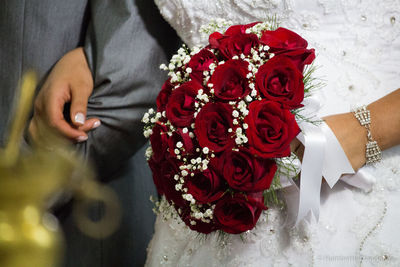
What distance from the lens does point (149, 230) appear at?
4.41 feet

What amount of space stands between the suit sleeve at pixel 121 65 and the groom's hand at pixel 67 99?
1.0 inches

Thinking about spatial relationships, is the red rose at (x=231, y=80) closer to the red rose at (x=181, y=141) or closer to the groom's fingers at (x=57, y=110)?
the red rose at (x=181, y=141)

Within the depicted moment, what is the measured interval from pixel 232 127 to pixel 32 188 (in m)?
0.72

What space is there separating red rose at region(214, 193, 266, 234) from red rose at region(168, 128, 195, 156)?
0.31ft

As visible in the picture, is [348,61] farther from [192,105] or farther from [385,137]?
[192,105]

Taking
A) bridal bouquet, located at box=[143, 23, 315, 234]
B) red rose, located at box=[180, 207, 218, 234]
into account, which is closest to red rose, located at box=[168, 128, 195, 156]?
bridal bouquet, located at box=[143, 23, 315, 234]

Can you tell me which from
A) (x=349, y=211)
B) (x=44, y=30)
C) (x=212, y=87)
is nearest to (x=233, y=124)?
(x=212, y=87)

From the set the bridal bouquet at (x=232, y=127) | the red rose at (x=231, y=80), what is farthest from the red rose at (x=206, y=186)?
the red rose at (x=231, y=80)

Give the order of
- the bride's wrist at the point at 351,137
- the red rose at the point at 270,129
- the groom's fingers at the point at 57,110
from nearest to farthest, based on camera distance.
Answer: the red rose at the point at 270,129
the bride's wrist at the point at 351,137
the groom's fingers at the point at 57,110

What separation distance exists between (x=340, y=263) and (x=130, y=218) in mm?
829

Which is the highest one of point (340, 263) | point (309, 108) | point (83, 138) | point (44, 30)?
point (44, 30)

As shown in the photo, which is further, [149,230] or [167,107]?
[149,230]

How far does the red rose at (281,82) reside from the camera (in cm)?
54

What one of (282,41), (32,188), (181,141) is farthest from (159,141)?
(32,188)
